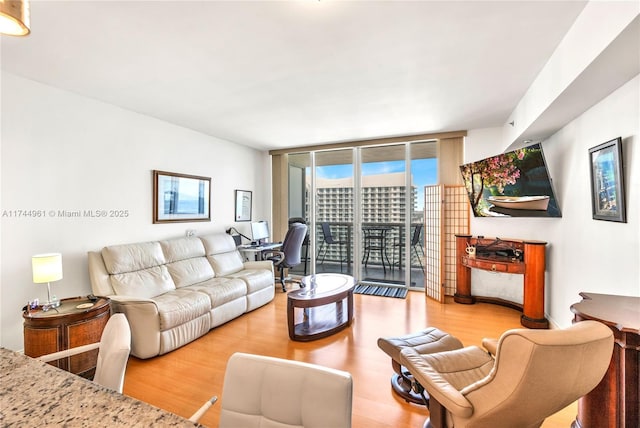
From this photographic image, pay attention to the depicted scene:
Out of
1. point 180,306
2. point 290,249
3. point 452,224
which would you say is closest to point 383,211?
point 452,224

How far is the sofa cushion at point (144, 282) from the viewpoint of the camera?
310 centimetres

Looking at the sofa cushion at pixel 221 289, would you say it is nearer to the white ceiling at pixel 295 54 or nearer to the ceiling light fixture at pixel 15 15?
the white ceiling at pixel 295 54

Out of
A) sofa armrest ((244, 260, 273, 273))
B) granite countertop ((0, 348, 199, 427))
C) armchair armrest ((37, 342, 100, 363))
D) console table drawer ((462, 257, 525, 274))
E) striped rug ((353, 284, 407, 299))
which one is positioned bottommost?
striped rug ((353, 284, 407, 299))

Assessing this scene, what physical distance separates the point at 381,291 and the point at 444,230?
58.2 inches

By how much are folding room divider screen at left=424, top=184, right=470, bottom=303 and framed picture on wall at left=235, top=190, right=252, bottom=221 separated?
11.0 feet

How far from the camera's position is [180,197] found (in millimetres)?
4273

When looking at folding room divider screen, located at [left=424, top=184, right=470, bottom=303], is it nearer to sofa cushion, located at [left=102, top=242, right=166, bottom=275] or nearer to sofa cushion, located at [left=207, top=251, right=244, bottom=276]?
sofa cushion, located at [left=207, top=251, right=244, bottom=276]

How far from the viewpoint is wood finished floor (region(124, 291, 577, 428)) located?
2.05 meters

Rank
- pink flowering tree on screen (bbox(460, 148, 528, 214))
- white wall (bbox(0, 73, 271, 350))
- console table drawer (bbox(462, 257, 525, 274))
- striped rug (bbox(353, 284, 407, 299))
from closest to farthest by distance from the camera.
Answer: white wall (bbox(0, 73, 271, 350)) → pink flowering tree on screen (bbox(460, 148, 528, 214)) → console table drawer (bbox(462, 257, 525, 274)) → striped rug (bbox(353, 284, 407, 299))

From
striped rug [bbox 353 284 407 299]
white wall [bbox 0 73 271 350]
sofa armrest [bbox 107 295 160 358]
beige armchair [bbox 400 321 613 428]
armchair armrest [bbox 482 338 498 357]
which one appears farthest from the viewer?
striped rug [bbox 353 284 407 299]

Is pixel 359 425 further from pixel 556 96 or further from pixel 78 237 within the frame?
pixel 78 237

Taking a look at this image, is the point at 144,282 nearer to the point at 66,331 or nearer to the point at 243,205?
the point at 66,331

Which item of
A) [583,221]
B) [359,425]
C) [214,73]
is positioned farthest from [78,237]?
[583,221]

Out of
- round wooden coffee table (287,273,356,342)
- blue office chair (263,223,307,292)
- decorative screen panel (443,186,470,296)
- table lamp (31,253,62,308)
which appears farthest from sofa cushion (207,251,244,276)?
decorative screen panel (443,186,470,296)
